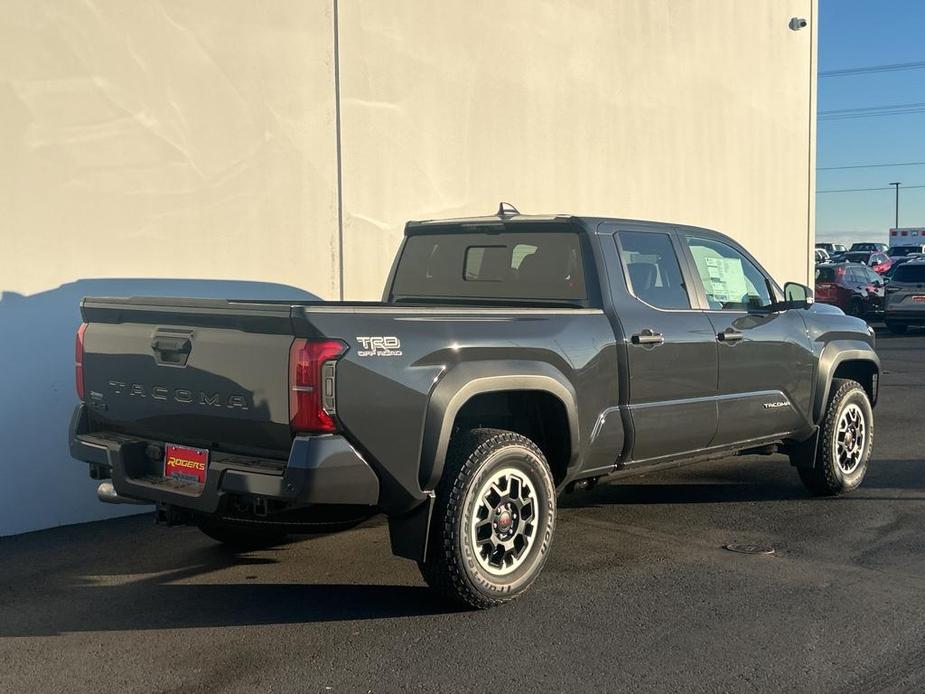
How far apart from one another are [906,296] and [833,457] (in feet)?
54.2

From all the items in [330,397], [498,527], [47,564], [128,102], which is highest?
[128,102]

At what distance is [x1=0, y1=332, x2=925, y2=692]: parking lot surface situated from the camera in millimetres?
4352

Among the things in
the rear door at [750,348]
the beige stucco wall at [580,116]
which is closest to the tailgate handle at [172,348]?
the rear door at [750,348]

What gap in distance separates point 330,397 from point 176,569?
2144mm

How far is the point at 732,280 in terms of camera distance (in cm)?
712

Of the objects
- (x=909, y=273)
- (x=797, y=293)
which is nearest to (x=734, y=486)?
(x=797, y=293)

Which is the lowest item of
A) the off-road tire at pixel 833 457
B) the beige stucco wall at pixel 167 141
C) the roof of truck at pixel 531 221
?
the off-road tire at pixel 833 457

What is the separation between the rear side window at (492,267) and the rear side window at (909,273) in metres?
18.7

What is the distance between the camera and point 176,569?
5.98 m

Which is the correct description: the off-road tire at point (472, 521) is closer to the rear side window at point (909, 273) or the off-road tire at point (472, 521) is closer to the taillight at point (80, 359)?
the taillight at point (80, 359)

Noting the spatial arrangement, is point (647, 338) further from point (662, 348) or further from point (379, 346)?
point (379, 346)

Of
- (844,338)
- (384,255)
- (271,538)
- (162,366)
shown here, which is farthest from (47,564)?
(844,338)

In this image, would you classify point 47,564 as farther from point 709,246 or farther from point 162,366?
point 709,246

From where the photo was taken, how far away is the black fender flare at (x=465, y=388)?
4.86 m
